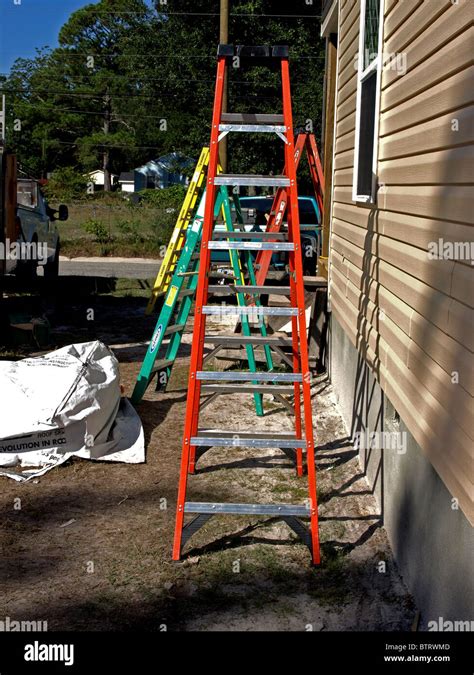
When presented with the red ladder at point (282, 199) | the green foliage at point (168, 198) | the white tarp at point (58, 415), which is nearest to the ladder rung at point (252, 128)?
the white tarp at point (58, 415)

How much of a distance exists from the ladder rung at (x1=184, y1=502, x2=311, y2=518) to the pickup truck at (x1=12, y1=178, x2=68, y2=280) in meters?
9.82

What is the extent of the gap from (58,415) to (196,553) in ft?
5.88

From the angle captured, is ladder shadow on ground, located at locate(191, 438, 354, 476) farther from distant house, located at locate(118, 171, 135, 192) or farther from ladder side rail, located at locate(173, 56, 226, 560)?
distant house, located at locate(118, 171, 135, 192)

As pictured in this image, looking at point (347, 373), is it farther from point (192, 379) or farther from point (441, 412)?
point (441, 412)

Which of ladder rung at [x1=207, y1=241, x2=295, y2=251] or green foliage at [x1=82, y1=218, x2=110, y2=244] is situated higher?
green foliage at [x1=82, y1=218, x2=110, y2=244]

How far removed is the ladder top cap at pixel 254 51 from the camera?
4434mm

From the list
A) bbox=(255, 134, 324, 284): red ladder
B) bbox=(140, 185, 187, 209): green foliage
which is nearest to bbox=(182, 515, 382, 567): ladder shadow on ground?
bbox=(255, 134, 324, 284): red ladder

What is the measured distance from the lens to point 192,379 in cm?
450

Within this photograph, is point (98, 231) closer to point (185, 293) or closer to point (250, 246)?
point (185, 293)

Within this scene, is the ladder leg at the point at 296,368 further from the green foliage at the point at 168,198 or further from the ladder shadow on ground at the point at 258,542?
the green foliage at the point at 168,198

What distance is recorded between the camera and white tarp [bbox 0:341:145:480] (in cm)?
576

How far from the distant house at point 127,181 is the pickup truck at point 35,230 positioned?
46.4 meters

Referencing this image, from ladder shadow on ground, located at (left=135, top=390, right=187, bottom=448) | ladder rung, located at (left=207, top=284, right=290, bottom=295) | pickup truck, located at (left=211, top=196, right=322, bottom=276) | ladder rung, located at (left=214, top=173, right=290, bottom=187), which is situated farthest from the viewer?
pickup truck, located at (left=211, top=196, right=322, bottom=276)

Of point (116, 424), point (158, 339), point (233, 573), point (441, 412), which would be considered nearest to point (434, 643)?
point (441, 412)
